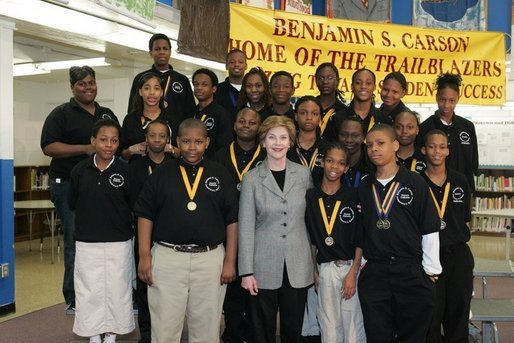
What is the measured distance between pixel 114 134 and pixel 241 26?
7.44 feet

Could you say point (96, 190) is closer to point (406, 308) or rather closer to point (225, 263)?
point (225, 263)

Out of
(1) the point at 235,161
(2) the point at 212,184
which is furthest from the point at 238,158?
(2) the point at 212,184

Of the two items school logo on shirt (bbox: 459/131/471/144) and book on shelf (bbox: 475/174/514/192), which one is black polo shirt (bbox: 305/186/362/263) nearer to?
school logo on shirt (bbox: 459/131/471/144)

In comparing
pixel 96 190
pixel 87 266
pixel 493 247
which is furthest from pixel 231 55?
pixel 493 247

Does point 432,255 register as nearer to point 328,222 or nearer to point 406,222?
point 406,222

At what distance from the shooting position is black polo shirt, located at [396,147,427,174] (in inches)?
135

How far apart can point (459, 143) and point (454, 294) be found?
1.06 metres

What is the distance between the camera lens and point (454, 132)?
3895 mm

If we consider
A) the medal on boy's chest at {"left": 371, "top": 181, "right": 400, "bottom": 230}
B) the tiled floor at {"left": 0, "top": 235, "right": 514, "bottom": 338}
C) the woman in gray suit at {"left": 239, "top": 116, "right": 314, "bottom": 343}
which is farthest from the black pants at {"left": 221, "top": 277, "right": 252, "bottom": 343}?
the tiled floor at {"left": 0, "top": 235, "right": 514, "bottom": 338}

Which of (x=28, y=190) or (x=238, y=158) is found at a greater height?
(x=238, y=158)

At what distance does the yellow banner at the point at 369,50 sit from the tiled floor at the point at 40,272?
3.06 m

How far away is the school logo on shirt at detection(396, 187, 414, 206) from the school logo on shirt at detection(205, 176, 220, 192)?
1.01 m

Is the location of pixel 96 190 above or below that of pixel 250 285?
above

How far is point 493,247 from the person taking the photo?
902cm
